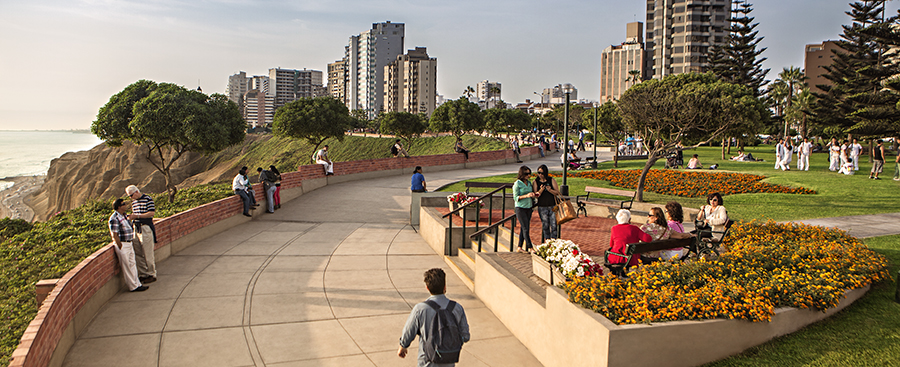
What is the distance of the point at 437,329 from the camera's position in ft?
14.0

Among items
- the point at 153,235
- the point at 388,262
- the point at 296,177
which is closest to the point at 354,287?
the point at 388,262

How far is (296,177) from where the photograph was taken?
19328 millimetres

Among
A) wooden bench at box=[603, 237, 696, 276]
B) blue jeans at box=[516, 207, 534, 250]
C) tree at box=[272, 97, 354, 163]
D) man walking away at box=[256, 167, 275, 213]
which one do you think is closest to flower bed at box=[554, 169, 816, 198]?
blue jeans at box=[516, 207, 534, 250]

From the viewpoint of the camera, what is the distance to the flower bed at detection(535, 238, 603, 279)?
6.33 metres

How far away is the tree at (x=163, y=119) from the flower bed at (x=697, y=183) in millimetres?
15700

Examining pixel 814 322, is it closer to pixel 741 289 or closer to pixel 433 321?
pixel 741 289

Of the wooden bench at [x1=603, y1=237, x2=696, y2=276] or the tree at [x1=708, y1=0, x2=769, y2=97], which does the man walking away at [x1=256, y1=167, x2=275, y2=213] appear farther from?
the tree at [x1=708, y1=0, x2=769, y2=97]

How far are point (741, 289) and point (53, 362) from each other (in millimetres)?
7409

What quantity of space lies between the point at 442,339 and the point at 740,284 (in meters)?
3.74

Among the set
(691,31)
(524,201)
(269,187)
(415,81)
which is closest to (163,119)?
(269,187)

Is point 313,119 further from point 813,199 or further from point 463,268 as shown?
point 813,199

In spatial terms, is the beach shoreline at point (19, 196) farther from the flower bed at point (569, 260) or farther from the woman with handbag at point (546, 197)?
the flower bed at point (569, 260)

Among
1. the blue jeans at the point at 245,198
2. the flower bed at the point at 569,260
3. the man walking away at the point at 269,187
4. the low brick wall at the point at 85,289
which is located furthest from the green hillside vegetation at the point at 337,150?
the flower bed at the point at 569,260

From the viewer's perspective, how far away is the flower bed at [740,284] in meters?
5.29
